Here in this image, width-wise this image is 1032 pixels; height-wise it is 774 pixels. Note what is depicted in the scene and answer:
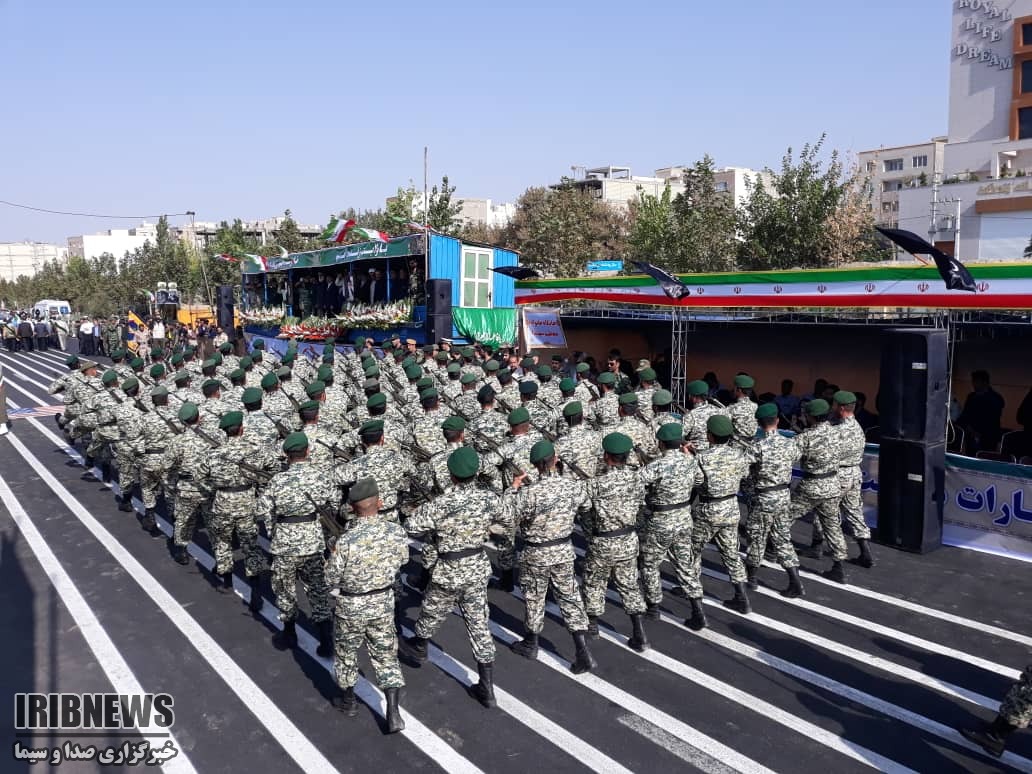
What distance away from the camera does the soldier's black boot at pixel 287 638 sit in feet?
22.6

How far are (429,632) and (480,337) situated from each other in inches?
534

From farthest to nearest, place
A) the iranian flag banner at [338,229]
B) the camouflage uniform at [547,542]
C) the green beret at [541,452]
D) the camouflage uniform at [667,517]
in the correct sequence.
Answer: the iranian flag banner at [338,229], the camouflage uniform at [667,517], the green beret at [541,452], the camouflage uniform at [547,542]

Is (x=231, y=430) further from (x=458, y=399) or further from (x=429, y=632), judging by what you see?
(x=458, y=399)

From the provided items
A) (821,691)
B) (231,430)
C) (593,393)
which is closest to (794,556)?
(821,691)

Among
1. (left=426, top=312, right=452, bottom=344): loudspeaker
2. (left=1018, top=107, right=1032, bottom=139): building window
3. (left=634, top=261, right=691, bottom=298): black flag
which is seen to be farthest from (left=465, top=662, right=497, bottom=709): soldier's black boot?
(left=1018, top=107, right=1032, bottom=139): building window

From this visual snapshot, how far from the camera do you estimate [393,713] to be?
5.54 metres

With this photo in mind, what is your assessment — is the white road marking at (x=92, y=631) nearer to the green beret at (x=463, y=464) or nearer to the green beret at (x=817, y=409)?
the green beret at (x=463, y=464)


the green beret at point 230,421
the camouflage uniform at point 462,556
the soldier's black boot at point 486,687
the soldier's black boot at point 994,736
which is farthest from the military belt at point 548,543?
the green beret at point 230,421

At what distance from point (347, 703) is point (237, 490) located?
9.50ft

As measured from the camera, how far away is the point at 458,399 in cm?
1149

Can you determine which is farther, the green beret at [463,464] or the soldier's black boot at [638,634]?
the soldier's black boot at [638,634]

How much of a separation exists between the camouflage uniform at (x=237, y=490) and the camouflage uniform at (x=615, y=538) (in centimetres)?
341

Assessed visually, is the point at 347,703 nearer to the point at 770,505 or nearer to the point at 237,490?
the point at 237,490

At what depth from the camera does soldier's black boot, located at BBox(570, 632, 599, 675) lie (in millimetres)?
6371
